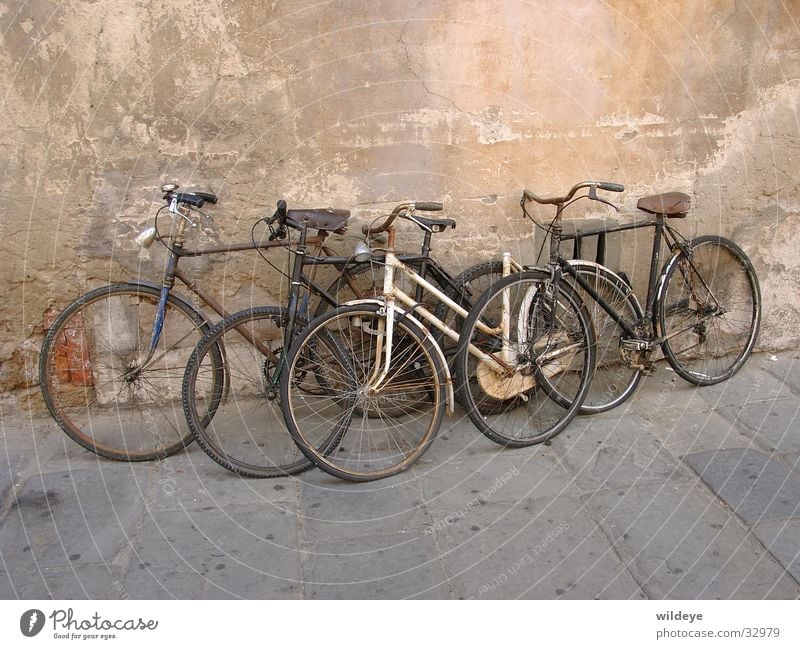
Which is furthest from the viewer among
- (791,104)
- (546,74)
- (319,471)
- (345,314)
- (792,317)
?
(792,317)

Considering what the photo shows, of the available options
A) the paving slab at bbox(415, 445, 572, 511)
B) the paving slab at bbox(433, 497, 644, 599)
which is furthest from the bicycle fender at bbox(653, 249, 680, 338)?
the paving slab at bbox(433, 497, 644, 599)

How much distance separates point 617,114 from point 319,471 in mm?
2481

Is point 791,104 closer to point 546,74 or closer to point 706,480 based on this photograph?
point 546,74

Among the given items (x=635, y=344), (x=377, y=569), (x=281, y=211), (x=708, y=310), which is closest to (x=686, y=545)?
(x=377, y=569)

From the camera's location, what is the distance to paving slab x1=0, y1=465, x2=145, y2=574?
3.44 metres

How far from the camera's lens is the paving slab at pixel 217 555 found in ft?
10.7

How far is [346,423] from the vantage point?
4008 millimetres

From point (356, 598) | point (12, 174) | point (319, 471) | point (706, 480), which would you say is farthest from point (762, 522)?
point (12, 174)

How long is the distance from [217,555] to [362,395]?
1.01 m

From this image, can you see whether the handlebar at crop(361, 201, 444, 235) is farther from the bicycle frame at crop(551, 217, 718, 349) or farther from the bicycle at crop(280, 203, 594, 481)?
the bicycle frame at crop(551, 217, 718, 349)

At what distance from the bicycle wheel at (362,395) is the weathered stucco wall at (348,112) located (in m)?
0.66

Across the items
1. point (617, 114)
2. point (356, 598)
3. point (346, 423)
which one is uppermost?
point (617, 114)

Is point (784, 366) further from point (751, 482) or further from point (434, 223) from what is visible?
point (434, 223)

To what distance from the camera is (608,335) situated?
4918mm
